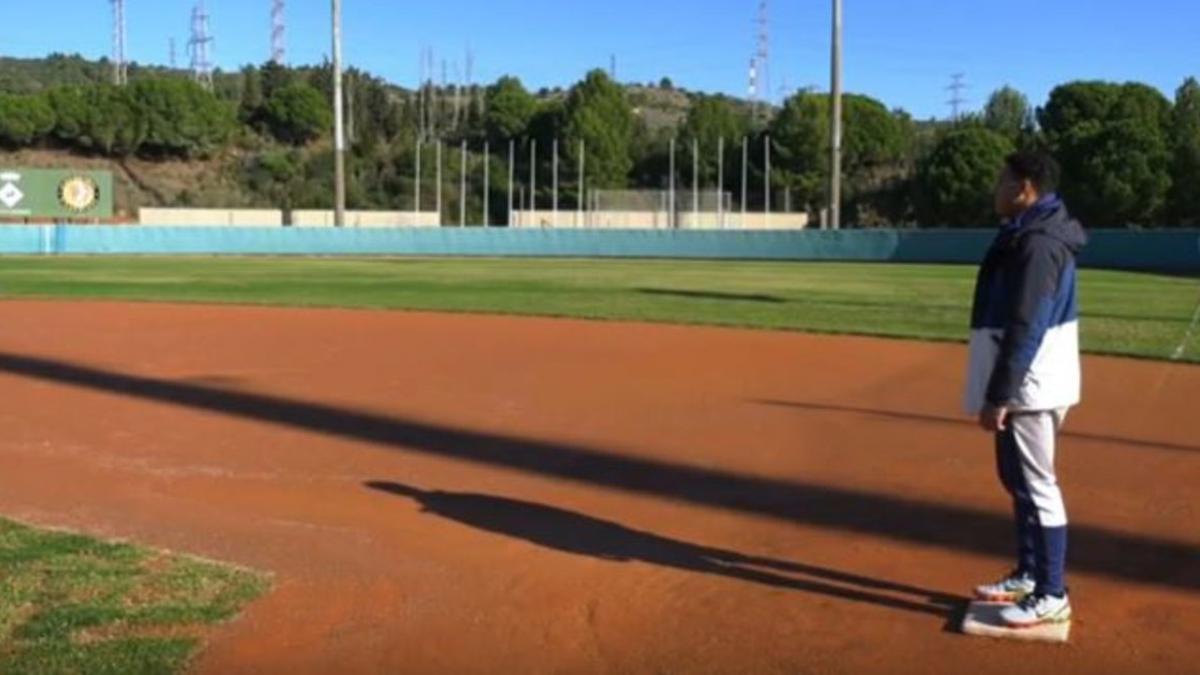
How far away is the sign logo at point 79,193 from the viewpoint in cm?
6700

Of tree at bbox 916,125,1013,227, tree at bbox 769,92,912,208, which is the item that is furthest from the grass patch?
tree at bbox 769,92,912,208

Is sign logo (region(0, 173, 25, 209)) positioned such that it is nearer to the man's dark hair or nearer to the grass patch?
the grass patch

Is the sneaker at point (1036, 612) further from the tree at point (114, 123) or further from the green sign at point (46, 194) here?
the tree at point (114, 123)

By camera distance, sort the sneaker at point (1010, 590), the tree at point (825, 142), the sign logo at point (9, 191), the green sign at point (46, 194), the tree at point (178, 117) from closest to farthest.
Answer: the sneaker at point (1010, 590) → the sign logo at point (9, 191) → the green sign at point (46, 194) → the tree at point (825, 142) → the tree at point (178, 117)

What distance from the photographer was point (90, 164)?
98.9 meters

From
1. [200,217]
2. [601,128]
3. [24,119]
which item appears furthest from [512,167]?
[24,119]

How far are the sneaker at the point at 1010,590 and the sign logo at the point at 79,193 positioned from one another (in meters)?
68.3

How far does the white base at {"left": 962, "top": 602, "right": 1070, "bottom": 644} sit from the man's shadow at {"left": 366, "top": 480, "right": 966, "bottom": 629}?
0.10m

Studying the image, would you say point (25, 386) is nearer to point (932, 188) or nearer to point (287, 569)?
point (287, 569)

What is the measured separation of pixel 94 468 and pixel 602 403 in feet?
16.0

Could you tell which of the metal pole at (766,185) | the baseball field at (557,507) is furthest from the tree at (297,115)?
the baseball field at (557,507)

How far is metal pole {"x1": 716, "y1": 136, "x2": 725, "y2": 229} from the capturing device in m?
83.6

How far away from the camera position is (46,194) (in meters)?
66.5

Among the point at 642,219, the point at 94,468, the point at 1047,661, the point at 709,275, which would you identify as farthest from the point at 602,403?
the point at 642,219
